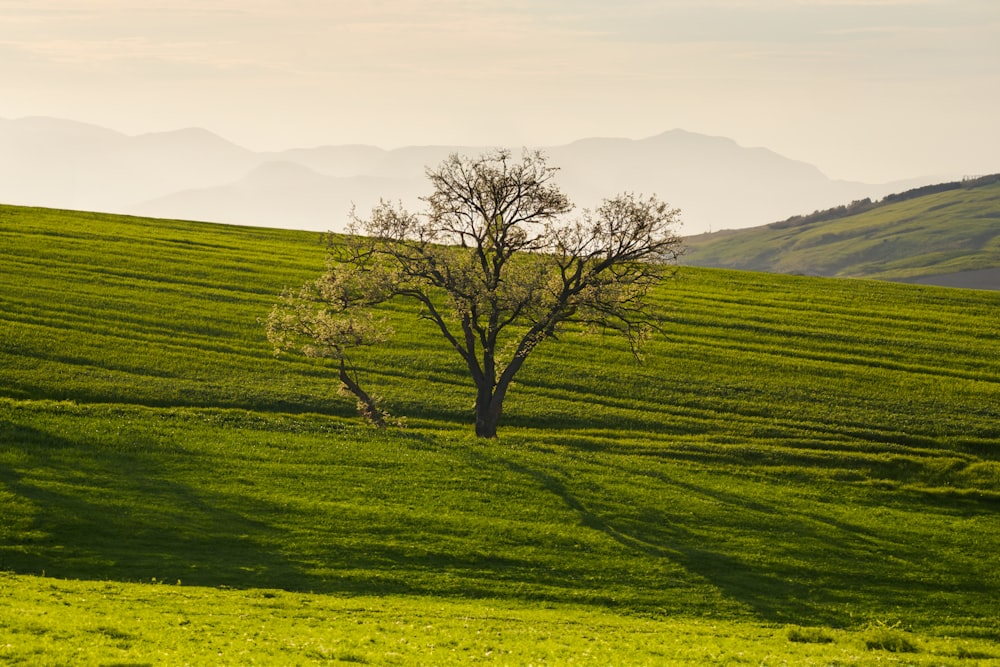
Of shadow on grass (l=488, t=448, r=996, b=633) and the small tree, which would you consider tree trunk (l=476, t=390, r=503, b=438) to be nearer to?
the small tree

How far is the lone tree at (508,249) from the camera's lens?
151ft

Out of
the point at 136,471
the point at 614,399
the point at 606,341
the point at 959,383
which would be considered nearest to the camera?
the point at 136,471

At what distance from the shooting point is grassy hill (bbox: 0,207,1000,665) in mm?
25828

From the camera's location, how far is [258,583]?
2970 centimetres

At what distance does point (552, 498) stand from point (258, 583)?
46.5 ft

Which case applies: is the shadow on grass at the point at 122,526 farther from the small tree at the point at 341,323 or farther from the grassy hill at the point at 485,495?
the small tree at the point at 341,323

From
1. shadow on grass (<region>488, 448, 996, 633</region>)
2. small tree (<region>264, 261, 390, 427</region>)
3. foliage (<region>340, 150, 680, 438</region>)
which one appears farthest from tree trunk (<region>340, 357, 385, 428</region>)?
shadow on grass (<region>488, 448, 996, 633</region>)

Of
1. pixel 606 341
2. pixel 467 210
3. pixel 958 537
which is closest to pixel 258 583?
pixel 467 210

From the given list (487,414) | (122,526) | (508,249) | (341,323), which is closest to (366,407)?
(341,323)

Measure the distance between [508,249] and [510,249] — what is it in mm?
329

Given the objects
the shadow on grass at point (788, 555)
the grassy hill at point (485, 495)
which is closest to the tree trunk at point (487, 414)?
the grassy hill at point (485, 495)

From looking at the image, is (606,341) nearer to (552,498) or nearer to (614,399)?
(614,399)

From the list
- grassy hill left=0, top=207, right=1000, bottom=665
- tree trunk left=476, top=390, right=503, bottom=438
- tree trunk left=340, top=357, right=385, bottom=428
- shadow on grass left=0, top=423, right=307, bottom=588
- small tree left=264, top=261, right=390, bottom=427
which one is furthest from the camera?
tree trunk left=340, top=357, right=385, bottom=428

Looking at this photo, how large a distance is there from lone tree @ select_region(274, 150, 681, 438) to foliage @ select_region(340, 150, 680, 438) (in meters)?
0.05
